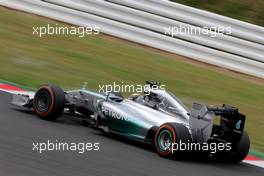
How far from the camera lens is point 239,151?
837 centimetres

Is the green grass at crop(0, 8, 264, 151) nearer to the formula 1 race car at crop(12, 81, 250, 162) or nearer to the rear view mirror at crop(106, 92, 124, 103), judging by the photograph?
the formula 1 race car at crop(12, 81, 250, 162)

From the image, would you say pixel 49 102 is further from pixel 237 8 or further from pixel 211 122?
pixel 237 8

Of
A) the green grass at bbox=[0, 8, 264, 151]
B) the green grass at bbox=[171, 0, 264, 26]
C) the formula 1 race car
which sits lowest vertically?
the formula 1 race car

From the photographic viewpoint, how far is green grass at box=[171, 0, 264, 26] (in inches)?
620

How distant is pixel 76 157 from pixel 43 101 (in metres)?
1.82

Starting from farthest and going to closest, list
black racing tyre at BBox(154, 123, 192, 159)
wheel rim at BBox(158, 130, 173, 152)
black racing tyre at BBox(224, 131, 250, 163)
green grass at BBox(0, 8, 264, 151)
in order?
green grass at BBox(0, 8, 264, 151) < black racing tyre at BBox(224, 131, 250, 163) < wheel rim at BBox(158, 130, 173, 152) < black racing tyre at BBox(154, 123, 192, 159)

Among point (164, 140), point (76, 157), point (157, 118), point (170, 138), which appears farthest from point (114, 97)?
point (76, 157)

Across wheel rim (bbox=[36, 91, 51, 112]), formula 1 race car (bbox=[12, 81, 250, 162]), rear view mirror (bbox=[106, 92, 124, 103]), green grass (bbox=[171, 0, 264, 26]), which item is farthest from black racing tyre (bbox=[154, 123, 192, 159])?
green grass (bbox=[171, 0, 264, 26])

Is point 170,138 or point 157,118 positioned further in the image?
point 157,118

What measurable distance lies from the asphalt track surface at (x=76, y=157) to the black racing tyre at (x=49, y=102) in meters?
0.11

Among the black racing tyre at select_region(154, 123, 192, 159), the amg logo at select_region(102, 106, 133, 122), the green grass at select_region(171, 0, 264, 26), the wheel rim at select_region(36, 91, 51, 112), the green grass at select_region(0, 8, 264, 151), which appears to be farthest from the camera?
the green grass at select_region(171, 0, 264, 26)

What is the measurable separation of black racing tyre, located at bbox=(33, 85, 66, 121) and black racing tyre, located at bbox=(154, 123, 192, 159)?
1.46 meters

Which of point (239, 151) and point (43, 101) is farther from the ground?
point (43, 101)

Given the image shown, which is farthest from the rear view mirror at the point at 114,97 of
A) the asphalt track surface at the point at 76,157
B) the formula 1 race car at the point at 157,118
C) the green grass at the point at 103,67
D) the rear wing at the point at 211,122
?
the green grass at the point at 103,67
